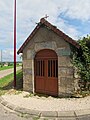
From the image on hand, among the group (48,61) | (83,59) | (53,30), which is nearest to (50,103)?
(48,61)

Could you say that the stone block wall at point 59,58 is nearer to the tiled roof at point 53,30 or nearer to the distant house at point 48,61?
the distant house at point 48,61

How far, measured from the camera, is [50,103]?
902 cm

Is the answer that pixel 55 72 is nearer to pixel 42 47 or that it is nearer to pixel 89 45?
pixel 42 47

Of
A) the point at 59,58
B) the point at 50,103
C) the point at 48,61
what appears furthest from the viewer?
the point at 48,61

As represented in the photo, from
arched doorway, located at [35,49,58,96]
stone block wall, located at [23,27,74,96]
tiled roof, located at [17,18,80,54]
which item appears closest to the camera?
tiled roof, located at [17,18,80,54]

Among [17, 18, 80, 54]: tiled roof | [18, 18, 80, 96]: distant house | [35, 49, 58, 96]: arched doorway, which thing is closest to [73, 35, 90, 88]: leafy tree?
[18, 18, 80, 96]: distant house

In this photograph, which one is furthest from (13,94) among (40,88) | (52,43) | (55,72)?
(52,43)

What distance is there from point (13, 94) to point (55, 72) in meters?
2.78

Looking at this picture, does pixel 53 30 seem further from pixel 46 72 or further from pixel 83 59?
pixel 46 72

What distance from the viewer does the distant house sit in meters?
10.1

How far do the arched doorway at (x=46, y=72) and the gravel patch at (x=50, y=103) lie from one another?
3.25ft

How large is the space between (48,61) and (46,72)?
64 centimetres

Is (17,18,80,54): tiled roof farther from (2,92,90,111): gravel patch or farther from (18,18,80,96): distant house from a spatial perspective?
(2,92,90,111): gravel patch

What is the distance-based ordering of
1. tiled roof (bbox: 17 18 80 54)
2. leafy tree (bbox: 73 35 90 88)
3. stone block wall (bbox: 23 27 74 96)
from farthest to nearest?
leafy tree (bbox: 73 35 90 88)
stone block wall (bbox: 23 27 74 96)
tiled roof (bbox: 17 18 80 54)
